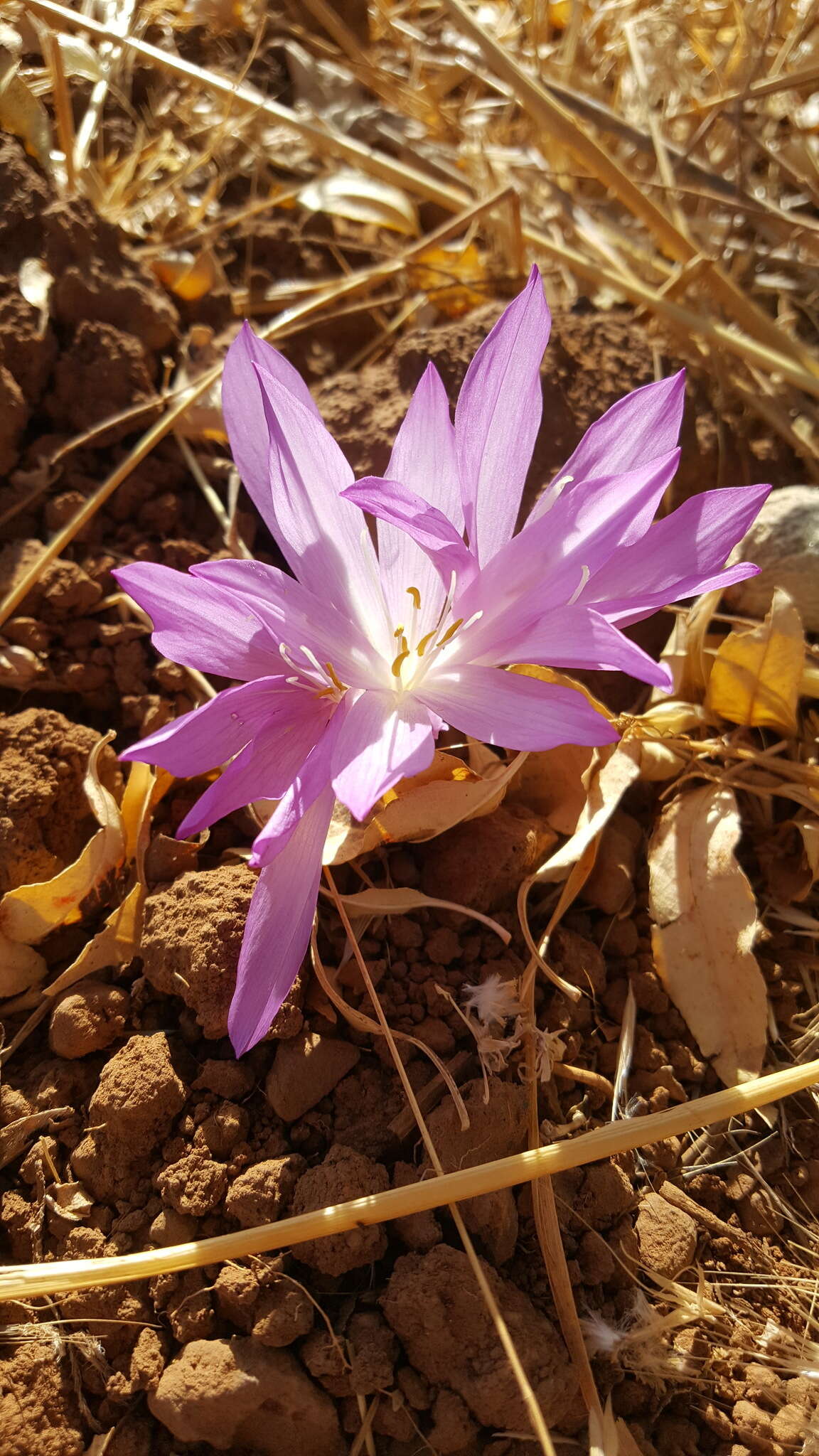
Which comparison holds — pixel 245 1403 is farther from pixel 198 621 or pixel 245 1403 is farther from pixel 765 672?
pixel 765 672

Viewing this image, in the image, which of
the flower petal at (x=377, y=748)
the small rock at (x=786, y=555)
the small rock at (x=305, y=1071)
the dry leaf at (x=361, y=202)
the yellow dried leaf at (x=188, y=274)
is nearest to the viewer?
the flower petal at (x=377, y=748)

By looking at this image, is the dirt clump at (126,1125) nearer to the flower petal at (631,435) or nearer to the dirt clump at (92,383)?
the flower petal at (631,435)

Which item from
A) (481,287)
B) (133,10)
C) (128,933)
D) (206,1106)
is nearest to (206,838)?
(128,933)

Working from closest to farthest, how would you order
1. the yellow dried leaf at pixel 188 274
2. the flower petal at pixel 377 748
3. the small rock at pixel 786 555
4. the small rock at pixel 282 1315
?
1. the flower petal at pixel 377 748
2. the small rock at pixel 282 1315
3. the small rock at pixel 786 555
4. the yellow dried leaf at pixel 188 274

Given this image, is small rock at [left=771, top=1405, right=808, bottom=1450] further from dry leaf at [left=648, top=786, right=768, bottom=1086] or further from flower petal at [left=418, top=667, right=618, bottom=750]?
flower petal at [left=418, top=667, right=618, bottom=750]

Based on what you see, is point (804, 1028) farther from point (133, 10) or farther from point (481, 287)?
point (133, 10)

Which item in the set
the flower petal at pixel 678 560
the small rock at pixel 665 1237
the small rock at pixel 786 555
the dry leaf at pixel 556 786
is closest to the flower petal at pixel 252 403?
the flower petal at pixel 678 560
